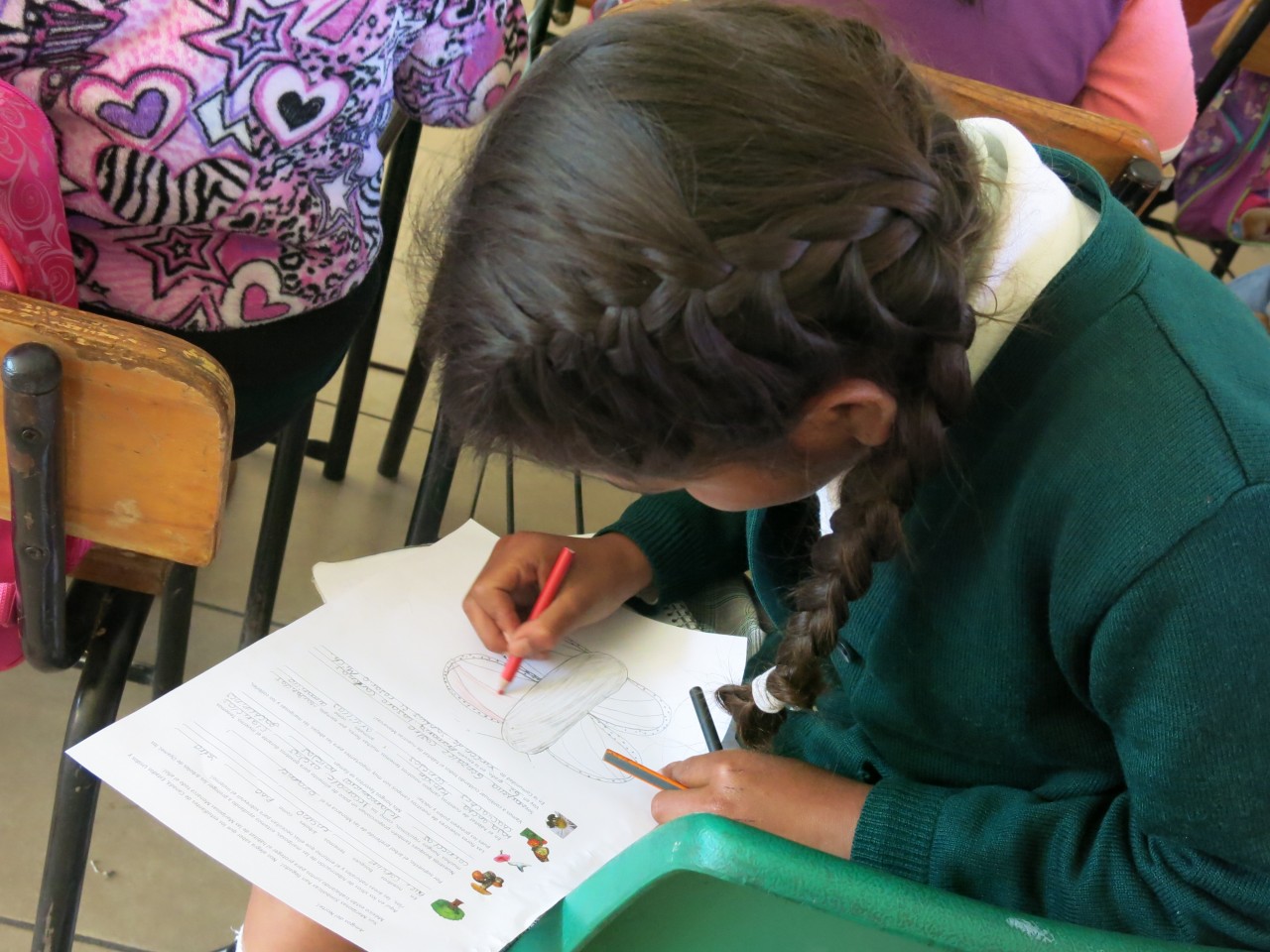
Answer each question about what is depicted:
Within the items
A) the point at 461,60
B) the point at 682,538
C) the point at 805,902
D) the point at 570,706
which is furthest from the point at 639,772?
the point at 461,60

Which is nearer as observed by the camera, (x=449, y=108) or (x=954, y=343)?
(x=954, y=343)

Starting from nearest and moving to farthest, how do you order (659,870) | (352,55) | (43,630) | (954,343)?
(659,870) → (954,343) → (43,630) → (352,55)

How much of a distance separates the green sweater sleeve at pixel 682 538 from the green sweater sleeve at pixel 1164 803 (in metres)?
0.28

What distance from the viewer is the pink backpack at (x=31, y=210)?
2.07 feet

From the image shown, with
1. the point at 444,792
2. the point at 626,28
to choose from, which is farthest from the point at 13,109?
the point at 444,792

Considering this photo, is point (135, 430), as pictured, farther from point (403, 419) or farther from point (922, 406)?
point (403, 419)

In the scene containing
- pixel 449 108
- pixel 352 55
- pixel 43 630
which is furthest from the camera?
pixel 449 108

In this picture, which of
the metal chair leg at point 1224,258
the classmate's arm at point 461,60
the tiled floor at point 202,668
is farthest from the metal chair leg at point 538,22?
the metal chair leg at point 1224,258

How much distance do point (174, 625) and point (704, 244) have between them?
700 mm

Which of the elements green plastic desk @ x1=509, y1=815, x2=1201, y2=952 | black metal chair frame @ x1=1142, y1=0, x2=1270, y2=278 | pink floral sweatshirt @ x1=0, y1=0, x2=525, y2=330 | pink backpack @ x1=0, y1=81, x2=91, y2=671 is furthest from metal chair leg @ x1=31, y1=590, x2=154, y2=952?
black metal chair frame @ x1=1142, y1=0, x2=1270, y2=278

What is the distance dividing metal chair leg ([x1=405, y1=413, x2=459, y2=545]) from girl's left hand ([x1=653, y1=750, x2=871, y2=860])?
0.44m

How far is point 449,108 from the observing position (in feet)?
3.21

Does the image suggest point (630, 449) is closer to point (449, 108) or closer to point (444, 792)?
point (444, 792)

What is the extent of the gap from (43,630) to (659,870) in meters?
0.44
